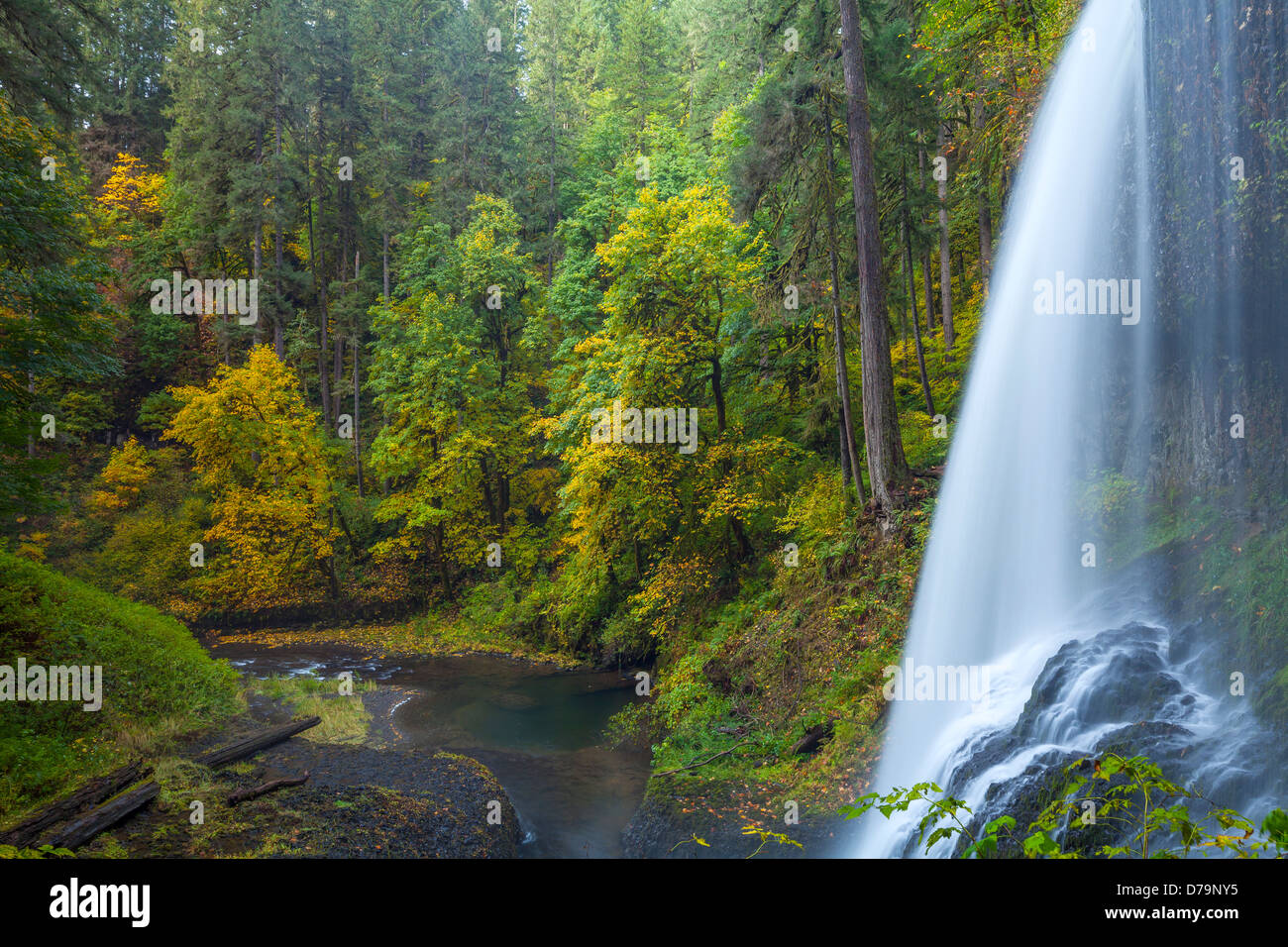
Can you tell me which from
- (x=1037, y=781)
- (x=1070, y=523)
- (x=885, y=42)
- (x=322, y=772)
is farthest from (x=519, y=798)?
(x=885, y=42)

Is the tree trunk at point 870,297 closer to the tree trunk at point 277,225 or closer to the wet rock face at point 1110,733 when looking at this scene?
the wet rock face at point 1110,733

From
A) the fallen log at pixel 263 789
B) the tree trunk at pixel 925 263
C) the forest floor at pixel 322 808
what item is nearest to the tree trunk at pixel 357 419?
the forest floor at pixel 322 808

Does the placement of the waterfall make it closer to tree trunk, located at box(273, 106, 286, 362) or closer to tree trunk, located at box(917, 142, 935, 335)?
tree trunk, located at box(917, 142, 935, 335)

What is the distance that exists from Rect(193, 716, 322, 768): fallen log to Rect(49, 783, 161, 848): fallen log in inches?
72.0

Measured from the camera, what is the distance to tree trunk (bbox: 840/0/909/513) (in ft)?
43.1

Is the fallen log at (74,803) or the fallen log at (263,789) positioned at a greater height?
the fallen log at (74,803)

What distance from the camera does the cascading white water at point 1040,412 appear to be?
10.1m

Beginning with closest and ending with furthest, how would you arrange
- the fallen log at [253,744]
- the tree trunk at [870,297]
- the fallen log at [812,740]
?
the fallen log at [812,740], the fallen log at [253,744], the tree trunk at [870,297]

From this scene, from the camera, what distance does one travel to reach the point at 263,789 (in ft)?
35.5

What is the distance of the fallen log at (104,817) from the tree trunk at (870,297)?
12.4 m

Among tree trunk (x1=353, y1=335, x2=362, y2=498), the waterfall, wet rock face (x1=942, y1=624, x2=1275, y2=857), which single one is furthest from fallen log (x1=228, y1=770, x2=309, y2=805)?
tree trunk (x1=353, y1=335, x2=362, y2=498)

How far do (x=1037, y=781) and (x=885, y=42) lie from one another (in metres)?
15.2

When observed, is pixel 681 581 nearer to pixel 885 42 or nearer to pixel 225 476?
pixel 885 42

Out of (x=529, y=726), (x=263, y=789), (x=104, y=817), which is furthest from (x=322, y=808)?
(x=529, y=726)
